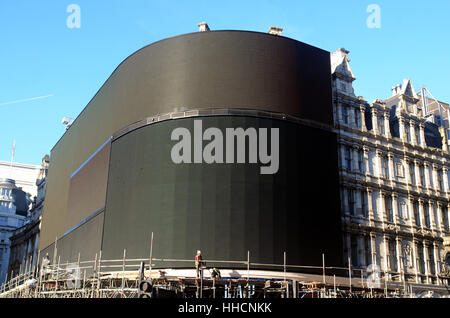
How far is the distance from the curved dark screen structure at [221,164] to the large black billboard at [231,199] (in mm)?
94

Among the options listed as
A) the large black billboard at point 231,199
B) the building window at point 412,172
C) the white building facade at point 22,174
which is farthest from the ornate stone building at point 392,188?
the white building facade at point 22,174

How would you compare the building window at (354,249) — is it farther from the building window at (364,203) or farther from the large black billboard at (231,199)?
the building window at (364,203)

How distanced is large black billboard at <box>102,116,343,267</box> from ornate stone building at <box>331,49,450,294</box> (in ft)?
11.4

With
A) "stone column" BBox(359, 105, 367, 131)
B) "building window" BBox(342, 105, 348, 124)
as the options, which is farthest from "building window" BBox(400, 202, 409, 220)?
"building window" BBox(342, 105, 348, 124)

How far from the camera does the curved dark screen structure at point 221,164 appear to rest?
45.6 m

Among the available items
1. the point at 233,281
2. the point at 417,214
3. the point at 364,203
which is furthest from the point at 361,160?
the point at 233,281

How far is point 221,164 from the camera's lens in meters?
47.1

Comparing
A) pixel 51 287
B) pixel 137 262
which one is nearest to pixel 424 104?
pixel 137 262

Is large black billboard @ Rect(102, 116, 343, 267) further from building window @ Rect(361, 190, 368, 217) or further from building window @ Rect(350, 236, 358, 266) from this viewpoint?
building window @ Rect(361, 190, 368, 217)

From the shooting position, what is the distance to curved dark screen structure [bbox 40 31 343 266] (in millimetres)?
45562

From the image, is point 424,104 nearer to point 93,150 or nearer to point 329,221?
point 329,221

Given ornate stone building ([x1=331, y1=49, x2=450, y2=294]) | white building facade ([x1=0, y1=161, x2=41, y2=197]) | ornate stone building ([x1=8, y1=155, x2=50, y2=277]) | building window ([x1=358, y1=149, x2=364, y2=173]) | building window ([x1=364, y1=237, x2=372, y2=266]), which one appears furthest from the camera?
white building facade ([x1=0, y1=161, x2=41, y2=197])

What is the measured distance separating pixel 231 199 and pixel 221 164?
3.43 meters

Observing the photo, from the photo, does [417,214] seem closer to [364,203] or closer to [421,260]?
[421,260]
